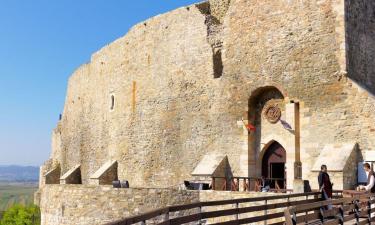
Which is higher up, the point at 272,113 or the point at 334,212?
the point at 272,113

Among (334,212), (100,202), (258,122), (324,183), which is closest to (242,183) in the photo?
(258,122)

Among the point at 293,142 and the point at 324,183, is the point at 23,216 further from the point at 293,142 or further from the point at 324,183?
the point at 324,183

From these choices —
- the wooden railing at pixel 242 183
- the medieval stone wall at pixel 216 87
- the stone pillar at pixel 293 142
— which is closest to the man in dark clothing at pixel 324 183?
the medieval stone wall at pixel 216 87

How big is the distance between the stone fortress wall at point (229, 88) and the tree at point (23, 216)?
9.53 meters

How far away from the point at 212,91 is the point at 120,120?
7771mm

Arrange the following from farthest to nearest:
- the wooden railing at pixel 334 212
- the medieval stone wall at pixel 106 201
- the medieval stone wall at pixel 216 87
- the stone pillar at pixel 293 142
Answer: the stone pillar at pixel 293 142, the medieval stone wall at pixel 106 201, the medieval stone wall at pixel 216 87, the wooden railing at pixel 334 212

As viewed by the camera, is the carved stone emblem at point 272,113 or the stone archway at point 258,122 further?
the stone archway at point 258,122

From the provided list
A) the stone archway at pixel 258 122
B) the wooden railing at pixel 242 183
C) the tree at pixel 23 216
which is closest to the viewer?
the wooden railing at pixel 242 183

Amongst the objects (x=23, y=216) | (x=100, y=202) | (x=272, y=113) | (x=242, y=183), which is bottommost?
(x=23, y=216)

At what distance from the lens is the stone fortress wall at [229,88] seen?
16.4 m

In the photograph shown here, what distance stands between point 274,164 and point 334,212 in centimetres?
941

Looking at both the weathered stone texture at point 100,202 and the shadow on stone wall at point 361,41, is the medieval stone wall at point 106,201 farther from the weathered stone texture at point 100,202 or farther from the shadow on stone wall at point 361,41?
the shadow on stone wall at point 361,41

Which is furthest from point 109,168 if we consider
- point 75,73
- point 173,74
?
point 75,73

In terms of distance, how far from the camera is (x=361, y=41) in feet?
57.1
